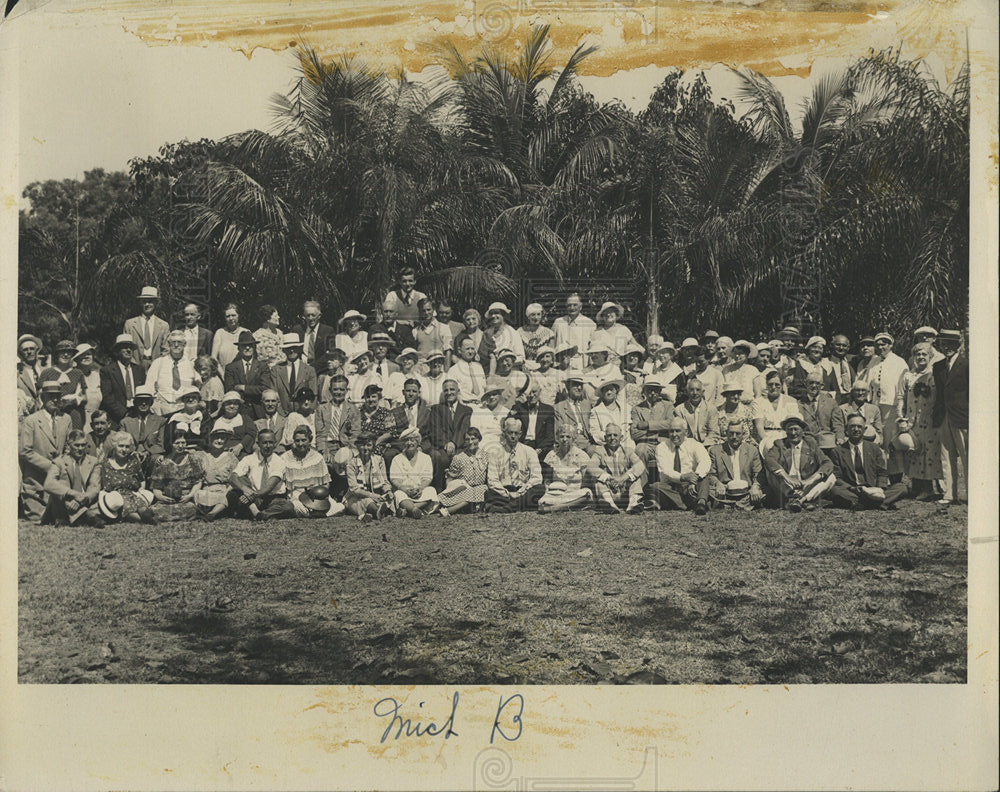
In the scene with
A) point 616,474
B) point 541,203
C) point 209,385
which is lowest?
point 616,474

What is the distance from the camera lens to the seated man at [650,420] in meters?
5.27

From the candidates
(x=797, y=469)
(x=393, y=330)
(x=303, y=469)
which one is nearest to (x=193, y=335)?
(x=303, y=469)

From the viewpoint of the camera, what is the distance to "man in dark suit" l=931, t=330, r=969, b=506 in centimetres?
491

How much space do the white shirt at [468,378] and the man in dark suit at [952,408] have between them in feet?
8.70

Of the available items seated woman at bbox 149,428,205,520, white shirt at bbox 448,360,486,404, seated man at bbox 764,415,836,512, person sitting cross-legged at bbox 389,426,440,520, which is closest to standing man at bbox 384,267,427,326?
white shirt at bbox 448,360,486,404

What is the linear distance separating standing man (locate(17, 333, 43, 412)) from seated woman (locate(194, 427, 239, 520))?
0.98m

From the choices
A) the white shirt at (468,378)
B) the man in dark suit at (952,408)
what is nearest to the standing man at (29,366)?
the white shirt at (468,378)

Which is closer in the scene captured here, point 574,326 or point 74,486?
point 74,486

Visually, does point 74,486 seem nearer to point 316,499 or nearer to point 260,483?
point 260,483

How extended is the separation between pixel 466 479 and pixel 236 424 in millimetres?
1420

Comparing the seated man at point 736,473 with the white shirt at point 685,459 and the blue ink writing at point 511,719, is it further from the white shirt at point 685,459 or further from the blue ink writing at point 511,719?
the blue ink writing at point 511,719

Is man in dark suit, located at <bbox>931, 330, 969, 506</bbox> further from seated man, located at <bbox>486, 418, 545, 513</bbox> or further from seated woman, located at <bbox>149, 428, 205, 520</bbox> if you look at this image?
seated woman, located at <bbox>149, 428, 205, 520</bbox>

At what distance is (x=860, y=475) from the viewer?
5207mm

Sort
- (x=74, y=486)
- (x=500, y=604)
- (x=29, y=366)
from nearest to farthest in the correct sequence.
Answer: (x=500, y=604) → (x=29, y=366) → (x=74, y=486)
